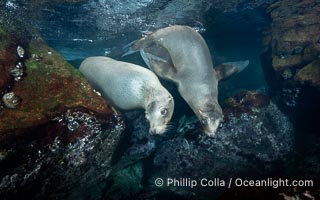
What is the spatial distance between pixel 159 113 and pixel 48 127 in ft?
6.22

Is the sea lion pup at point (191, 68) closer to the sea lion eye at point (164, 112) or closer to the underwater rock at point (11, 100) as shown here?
the sea lion eye at point (164, 112)

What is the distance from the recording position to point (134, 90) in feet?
18.3

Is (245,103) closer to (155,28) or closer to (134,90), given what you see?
(134,90)

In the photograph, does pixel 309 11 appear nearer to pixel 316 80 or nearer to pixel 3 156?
pixel 316 80

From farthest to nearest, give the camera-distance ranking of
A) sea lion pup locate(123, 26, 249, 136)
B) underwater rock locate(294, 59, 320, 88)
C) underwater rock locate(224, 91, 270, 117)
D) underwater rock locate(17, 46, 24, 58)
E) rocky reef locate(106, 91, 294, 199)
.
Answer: underwater rock locate(224, 91, 270, 117) < underwater rock locate(294, 59, 320, 88) < rocky reef locate(106, 91, 294, 199) < sea lion pup locate(123, 26, 249, 136) < underwater rock locate(17, 46, 24, 58)

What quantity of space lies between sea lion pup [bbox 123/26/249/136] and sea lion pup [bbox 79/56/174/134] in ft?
2.67

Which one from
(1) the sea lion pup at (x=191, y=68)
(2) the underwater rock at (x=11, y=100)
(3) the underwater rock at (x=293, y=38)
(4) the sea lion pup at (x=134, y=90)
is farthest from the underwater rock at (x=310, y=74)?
(2) the underwater rock at (x=11, y=100)

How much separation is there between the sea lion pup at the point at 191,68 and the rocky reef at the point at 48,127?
1855mm

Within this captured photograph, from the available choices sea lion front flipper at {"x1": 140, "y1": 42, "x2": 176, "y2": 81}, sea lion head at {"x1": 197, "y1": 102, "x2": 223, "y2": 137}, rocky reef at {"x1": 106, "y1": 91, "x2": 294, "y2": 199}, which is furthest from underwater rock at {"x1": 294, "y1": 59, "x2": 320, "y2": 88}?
sea lion front flipper at {"x1": 140, "y1": 42, "x2": 176, "y2": 81}

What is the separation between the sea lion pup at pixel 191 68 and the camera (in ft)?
19.1

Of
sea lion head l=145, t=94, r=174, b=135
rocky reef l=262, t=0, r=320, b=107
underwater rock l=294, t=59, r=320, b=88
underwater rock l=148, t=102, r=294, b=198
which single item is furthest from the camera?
rocky reef l=262, t=0, r=320, b=107

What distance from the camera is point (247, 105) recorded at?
7238mm

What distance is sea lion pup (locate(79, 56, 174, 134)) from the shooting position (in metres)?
5.07

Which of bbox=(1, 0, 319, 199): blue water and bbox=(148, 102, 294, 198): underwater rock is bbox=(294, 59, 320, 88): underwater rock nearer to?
bbox=(1, 0, 319, 199): blue water
